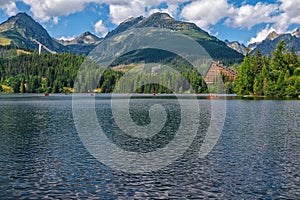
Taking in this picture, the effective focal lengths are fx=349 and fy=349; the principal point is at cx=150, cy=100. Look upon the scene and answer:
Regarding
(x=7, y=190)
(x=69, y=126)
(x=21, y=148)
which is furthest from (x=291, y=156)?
(x=69, y=126)

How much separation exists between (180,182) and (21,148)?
88.1 feet

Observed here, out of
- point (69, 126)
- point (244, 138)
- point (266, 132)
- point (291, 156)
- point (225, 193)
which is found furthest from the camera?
point (69, 126)

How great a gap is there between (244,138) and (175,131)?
A: 14905 mm

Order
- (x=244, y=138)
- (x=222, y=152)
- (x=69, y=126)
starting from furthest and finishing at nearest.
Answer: (x=69, y=126)
(x=244, y=138)
(x=222, y=152)

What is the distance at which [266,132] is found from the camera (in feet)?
213

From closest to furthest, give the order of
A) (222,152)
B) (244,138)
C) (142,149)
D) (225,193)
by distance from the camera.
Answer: (225,193) < (222,152) < (142,149) < (244,138)

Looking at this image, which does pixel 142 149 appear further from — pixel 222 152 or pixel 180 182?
pixel 180 182

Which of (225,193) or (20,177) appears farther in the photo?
(20,177)

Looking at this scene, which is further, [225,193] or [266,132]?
[266,132]

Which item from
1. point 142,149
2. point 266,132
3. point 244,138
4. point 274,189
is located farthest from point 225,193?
point 266,132

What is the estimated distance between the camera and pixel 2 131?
67062 millimetres

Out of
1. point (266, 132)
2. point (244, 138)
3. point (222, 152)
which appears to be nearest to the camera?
point (222, 152)

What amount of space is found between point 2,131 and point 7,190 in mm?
41080

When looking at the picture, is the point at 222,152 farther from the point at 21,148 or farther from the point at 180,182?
the point at 21,148
